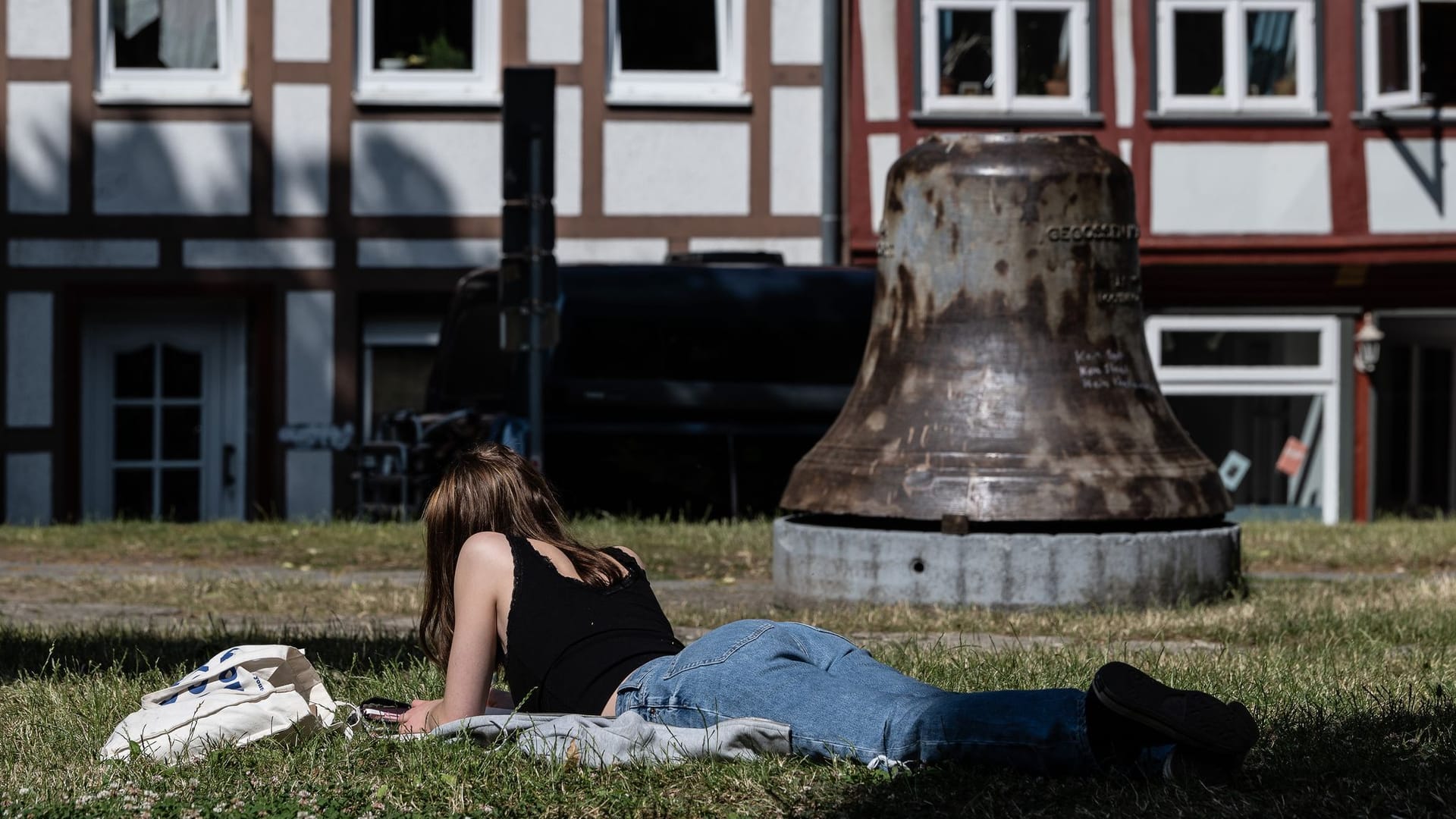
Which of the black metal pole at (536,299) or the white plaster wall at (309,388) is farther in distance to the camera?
the white plaster wall at (309,388)

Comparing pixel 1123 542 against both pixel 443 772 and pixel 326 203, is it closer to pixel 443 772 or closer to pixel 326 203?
pixel 443 772

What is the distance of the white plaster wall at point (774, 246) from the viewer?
16.2 meters

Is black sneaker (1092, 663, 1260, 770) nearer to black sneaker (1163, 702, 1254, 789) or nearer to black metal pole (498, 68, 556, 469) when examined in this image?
black sneaker (1163, 702, 1254, 789)

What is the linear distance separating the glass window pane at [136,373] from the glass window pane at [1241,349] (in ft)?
27.7

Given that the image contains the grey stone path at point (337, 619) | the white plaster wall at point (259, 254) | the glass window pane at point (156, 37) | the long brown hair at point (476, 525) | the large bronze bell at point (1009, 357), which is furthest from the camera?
the glass window pane at point (156, 37)

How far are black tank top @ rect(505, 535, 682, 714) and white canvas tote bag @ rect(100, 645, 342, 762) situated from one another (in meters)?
0.53

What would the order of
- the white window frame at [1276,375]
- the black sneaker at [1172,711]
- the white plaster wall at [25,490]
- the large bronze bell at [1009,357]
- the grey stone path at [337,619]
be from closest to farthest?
the black sneaker at [1172,711] → the grey stone path at [337,619] → the large bronze bell at [1009,357] → the white plaster wall at [25,490] → the white window frame at [1276,375]

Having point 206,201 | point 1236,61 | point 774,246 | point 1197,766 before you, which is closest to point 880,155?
point 774,246

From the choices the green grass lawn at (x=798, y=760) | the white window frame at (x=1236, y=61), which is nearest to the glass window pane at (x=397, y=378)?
the green grass lawn at (x=798, y=760)

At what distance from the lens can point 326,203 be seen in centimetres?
1602

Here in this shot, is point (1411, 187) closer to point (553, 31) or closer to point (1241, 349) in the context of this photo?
point (1241, 349)

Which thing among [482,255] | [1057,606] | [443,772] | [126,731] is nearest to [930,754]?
[443,772]

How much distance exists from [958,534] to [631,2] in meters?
9.38

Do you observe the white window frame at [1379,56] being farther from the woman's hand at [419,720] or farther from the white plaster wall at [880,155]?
the woman's hand at [419,720]
